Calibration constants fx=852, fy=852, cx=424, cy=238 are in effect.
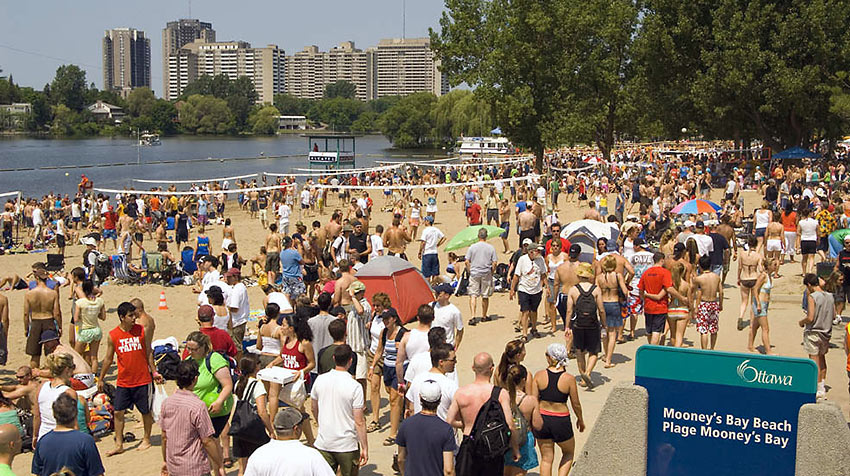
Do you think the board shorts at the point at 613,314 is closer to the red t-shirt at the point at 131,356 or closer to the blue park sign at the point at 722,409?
the red t-shirt at the point at 131,356

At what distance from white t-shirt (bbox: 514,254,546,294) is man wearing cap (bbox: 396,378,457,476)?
5.86 meters

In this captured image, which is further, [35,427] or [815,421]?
[35,427]

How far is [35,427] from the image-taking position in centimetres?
756

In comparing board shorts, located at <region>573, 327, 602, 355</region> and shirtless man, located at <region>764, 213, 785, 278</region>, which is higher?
shirtless man, located at <region>764, 213, 785, 278</region>

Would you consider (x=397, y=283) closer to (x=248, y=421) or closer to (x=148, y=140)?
(x=248, y=421)

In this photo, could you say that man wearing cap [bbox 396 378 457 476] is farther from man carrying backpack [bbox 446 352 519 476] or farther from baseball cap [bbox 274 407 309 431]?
baseball cap [bbox 274 407 309 431]

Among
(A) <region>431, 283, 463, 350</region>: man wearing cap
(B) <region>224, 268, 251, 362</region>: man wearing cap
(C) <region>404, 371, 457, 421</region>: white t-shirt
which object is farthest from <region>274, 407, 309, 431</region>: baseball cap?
(B) <region>224, 268, 251, 362</region>: man wearing cap

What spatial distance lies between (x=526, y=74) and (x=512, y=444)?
35861 millimetres

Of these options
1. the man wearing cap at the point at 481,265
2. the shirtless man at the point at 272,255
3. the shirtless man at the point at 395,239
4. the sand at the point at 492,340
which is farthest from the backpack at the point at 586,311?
the shirtless man at the point at 272,255

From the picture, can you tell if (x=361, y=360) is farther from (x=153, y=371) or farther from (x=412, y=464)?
(x=412, y=464)

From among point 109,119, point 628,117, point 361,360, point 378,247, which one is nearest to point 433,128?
point 628,117

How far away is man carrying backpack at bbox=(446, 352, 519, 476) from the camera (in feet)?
18.4

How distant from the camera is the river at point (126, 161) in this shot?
6372 cm

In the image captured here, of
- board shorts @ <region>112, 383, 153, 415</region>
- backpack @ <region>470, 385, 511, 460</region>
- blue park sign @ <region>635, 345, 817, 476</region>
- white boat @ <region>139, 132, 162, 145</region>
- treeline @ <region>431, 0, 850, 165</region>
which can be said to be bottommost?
board shorts @ <region>112, 383, 153, 415</region>
